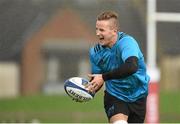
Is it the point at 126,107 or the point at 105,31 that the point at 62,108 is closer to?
the point at 126,107

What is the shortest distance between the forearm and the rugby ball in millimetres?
269

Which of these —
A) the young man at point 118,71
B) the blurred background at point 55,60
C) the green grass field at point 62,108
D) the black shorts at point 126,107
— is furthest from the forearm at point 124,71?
the blurred background at point 55,60

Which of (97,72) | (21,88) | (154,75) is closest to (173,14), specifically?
(154,75)

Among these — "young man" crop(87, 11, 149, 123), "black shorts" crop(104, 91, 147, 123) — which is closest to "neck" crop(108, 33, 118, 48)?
"young man" crop(87, 11, 149, 123)

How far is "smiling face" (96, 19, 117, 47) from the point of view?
6.01 metres

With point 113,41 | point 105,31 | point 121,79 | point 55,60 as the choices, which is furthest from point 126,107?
point 55,60

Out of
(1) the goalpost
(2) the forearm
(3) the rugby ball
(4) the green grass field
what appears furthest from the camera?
(4) the green grass field

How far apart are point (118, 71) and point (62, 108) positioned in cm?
1748

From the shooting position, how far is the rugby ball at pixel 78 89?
6.14 metres

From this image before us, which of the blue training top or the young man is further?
the blue training top

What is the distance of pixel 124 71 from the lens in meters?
5.92

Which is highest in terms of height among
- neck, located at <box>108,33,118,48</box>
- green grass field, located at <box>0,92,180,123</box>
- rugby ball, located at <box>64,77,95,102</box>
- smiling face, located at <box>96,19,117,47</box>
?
smiling face, located at <box>96,19,117,47</box>

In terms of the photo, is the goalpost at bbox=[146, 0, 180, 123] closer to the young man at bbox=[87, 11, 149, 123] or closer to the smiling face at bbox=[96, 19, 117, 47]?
→ the young man at bbox=[87, 11, 149, 123]

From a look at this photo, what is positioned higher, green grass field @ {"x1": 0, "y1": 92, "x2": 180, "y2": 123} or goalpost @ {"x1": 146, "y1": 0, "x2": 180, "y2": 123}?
goalpost @ {"x1": 146, "y1": 0, "x2": 180, "y2": 123}
